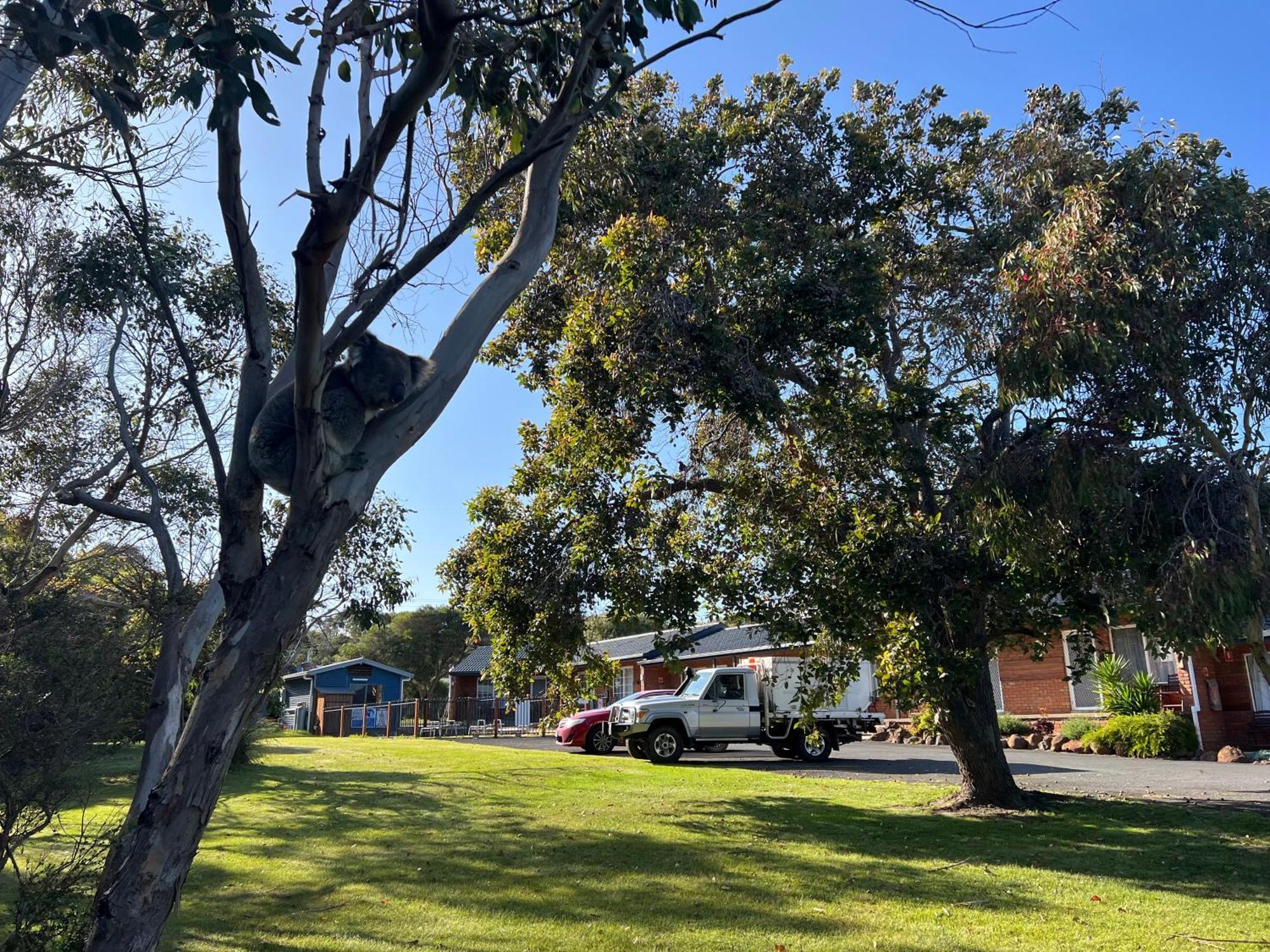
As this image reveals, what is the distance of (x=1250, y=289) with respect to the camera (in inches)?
292

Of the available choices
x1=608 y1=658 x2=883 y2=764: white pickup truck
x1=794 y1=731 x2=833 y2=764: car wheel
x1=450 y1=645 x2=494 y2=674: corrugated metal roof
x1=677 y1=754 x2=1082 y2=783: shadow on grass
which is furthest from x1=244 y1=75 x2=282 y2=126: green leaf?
x1=450 y1=645 x2=494 y2=674: corrugated metal roof

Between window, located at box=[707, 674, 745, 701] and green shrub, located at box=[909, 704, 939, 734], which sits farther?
window, located at box=[707, 674, 745, 701]

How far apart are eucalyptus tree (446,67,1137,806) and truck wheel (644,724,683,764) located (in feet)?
30.1

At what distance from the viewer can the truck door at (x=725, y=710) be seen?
2034cm

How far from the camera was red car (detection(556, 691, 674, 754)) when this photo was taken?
2297 cm

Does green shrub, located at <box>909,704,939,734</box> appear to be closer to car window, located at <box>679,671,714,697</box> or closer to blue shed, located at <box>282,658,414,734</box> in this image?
car window, located at <box>679,671,714,697</box>

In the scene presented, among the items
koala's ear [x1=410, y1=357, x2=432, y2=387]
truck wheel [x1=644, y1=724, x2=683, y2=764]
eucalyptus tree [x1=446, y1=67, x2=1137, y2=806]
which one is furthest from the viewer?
truck wheel [x1=644, y1=724, x2=683, y2=764]

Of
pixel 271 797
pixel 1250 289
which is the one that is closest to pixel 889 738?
pixel 271 797

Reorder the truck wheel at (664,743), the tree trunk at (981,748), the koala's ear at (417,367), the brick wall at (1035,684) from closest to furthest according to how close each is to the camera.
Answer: the koala's ear at (417,367)
the tree trunk at (981,748)
the truck wheel at (664,743)
the brick wall at (1035,684)

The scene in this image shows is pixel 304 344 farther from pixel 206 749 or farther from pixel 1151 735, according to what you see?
pixel 1151 735

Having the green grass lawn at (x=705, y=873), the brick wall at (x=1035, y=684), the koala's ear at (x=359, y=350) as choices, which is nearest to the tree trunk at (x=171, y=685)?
the green grass lawn at (x=705, y=873)

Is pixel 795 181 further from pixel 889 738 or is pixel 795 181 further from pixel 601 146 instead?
pixel 889 738

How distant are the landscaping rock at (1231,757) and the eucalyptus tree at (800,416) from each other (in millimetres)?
9439

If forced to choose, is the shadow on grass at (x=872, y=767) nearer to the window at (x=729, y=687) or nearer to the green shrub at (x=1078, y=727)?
the window at (x=729, y=687)
